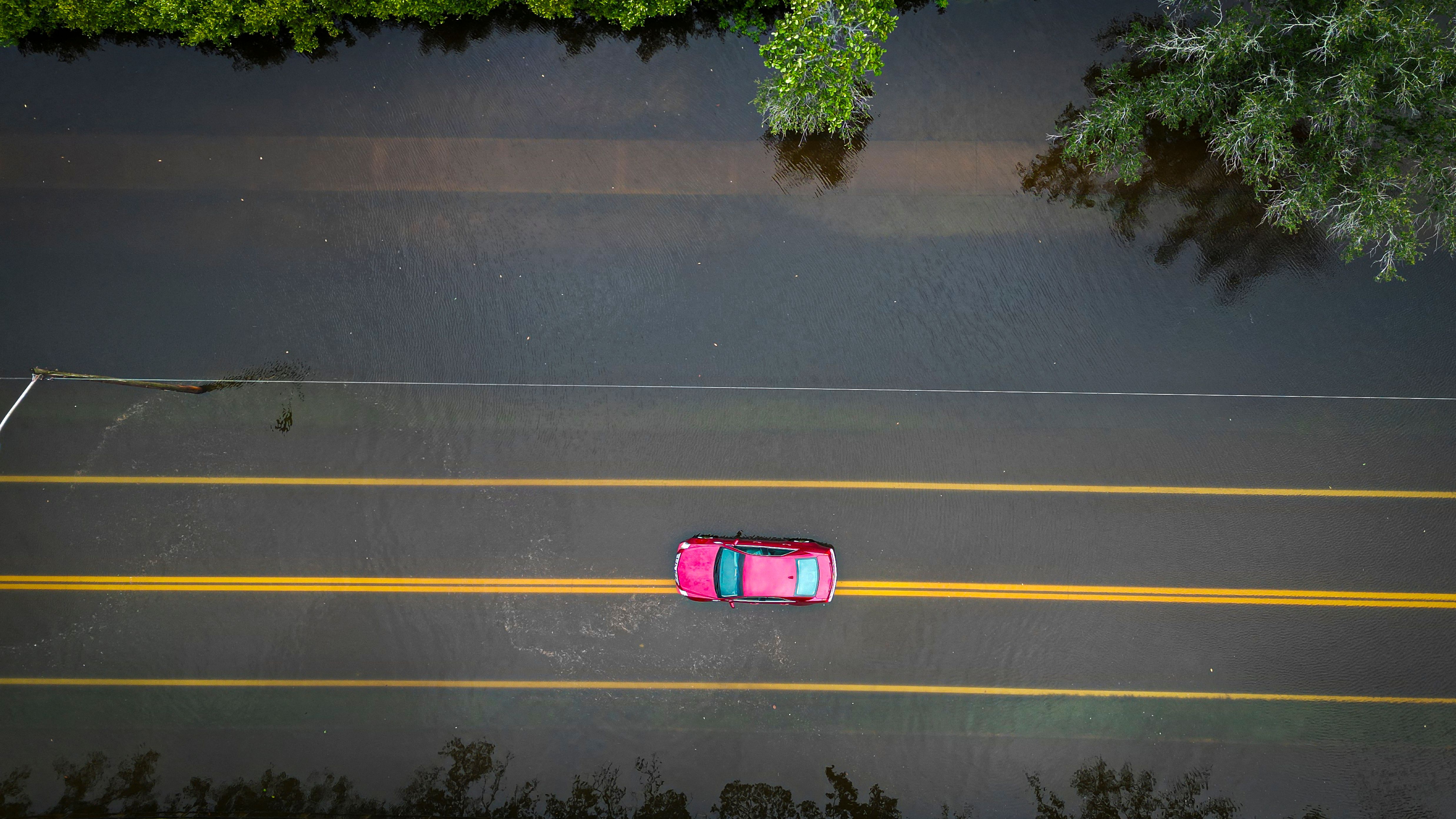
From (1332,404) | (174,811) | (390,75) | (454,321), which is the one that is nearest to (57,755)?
(174,811)

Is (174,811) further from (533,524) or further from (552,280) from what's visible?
(552,280)

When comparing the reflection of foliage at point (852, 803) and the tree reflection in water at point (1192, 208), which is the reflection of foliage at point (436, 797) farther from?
the tree reflection in water at point (1192, 208)

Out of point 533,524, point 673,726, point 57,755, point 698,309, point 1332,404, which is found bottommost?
point 57,755

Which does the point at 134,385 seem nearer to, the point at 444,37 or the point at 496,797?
the point at 444,37

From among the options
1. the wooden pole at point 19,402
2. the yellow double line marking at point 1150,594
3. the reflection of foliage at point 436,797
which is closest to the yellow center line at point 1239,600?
the yellow double line marking at point 1150,594

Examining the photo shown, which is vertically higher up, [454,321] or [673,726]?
[454,321]

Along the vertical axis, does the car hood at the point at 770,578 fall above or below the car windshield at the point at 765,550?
below

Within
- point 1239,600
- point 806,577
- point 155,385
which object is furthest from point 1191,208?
point 155,385
